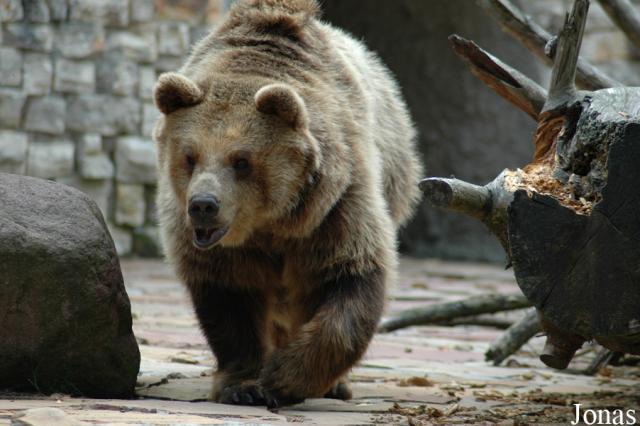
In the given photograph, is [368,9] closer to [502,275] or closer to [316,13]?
[502,275]

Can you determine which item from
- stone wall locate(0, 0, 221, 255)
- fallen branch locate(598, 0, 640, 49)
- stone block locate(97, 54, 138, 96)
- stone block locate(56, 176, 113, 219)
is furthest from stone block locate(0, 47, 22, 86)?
fallen branch locate(598, 0, 640, 49)

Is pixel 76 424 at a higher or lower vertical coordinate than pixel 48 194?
lower

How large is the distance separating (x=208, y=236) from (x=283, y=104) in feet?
1.84

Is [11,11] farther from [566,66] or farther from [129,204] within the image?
[566,66]

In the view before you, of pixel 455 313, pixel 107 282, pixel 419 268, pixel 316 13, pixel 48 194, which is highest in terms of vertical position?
pixel 316 13

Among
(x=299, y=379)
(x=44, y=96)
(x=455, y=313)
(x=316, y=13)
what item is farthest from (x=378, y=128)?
(x=44, y=96)

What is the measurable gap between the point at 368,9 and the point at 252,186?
334 inches

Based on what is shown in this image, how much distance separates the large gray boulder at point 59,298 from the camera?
11.0ft

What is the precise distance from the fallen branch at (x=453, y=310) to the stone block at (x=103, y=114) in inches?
167

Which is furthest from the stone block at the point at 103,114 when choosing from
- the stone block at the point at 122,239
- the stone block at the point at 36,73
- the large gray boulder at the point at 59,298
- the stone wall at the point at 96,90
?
the large gray boulder at the point at 59,298

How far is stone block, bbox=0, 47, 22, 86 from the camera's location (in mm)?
8359

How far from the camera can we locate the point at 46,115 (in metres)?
8.69

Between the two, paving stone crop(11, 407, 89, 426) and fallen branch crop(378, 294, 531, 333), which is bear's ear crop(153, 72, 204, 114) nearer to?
paving stone crop(11, 407, 89, 426)

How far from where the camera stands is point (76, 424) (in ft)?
9.15
